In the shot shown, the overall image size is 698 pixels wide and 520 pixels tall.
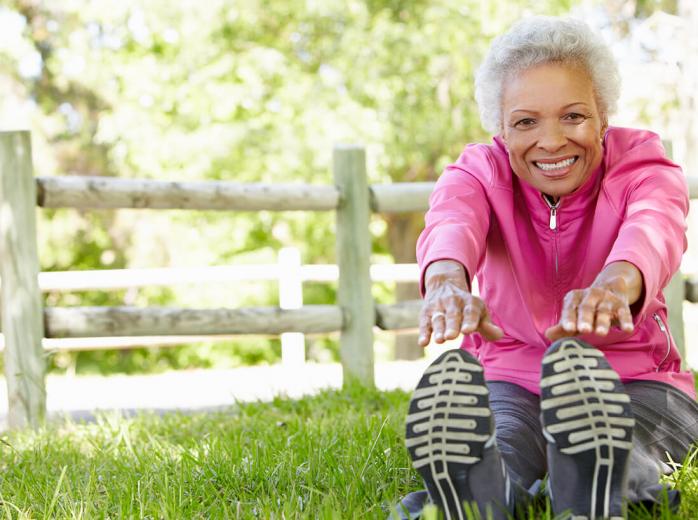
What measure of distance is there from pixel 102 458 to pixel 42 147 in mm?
13710

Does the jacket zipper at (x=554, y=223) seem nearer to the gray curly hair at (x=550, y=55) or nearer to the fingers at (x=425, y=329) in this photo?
the gray curly hair at (x=550, y=55)

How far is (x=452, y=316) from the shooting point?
6.64 ft

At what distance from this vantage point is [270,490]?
2.36 m

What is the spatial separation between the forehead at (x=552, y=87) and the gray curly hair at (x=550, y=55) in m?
0.02

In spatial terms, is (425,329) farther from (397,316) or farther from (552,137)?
(397,316)

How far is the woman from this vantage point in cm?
186

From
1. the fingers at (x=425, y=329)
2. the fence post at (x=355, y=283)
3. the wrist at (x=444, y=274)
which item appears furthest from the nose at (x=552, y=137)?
the fence post at (x=355, y=283)

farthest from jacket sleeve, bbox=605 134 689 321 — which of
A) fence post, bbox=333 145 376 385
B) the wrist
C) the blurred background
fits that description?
the blurred background

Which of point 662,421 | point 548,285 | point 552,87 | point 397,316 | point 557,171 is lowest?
point 397,316

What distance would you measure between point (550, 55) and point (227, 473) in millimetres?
1406

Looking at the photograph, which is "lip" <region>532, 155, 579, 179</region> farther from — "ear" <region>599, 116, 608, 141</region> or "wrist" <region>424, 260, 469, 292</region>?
"wrist" <region>424, 260, 469, 292</region>

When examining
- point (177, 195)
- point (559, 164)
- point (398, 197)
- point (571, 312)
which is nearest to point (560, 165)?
point (559, 164)

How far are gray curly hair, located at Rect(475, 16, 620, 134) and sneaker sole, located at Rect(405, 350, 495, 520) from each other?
0.93 meters

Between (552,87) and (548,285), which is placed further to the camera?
(548,285)
